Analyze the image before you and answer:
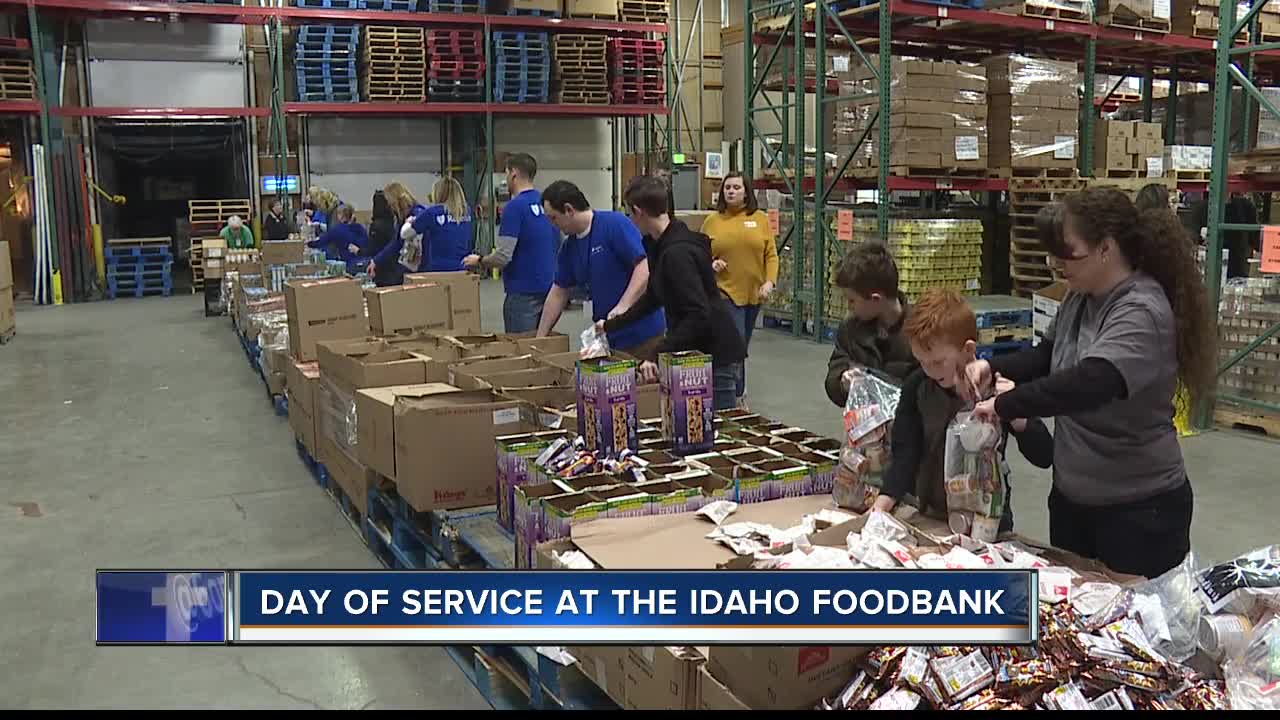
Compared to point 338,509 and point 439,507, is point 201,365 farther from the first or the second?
point 439,507

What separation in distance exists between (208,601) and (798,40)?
9.45 metres

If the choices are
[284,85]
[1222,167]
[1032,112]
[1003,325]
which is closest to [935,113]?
[1032,112]

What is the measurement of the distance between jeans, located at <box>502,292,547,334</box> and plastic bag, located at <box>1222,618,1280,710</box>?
5.01m

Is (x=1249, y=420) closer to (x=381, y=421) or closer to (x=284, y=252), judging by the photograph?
(x=381, y=421)

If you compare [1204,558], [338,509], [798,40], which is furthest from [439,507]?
[798,40]

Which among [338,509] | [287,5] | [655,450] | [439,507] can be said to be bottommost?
[338,509]

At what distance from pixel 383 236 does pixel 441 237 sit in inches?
53.1

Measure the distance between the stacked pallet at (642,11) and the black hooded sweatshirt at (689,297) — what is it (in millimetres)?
14200

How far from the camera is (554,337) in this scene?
5.32m

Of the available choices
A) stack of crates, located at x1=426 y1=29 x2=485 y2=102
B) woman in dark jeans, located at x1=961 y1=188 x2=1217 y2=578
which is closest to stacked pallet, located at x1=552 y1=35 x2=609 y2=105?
stack of crates, located at x1=426 y1=29 x2=485 y2=102

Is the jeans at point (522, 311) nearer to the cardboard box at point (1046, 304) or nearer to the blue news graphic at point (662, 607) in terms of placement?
the cardboard box at point (1046, 304)

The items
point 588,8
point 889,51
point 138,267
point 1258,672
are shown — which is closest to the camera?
point 1258,672

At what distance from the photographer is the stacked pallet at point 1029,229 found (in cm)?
936
